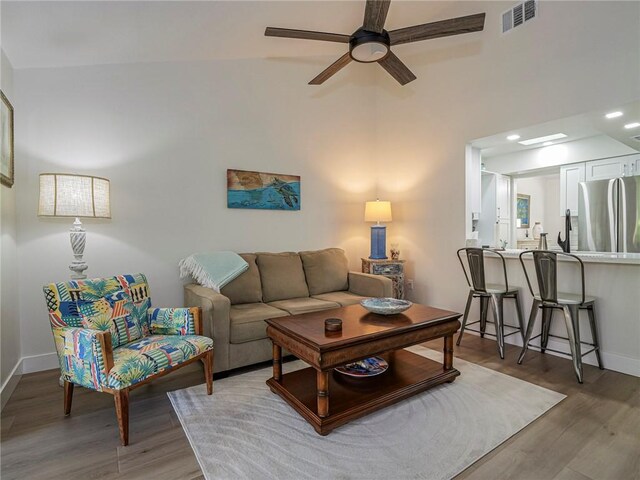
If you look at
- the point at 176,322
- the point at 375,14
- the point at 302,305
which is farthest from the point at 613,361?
the point at 176,322

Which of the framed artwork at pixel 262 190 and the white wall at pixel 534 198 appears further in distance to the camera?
Result: the white wall at pixel 534 198

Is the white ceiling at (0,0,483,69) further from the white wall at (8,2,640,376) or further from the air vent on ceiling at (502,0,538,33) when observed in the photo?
the air vent on ceiling at (502,0,538,33)

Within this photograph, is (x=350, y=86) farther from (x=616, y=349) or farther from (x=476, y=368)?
(x=616, y=349)

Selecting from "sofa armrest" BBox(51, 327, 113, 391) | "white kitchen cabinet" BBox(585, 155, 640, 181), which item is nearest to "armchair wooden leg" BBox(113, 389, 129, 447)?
"sofa armrest" BBox(51, 327, 113, 391)

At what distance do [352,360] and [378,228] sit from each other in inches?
99.5

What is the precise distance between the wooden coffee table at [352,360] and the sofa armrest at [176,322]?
1.77ft

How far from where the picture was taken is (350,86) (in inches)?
175

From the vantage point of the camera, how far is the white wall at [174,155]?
8.83 feet

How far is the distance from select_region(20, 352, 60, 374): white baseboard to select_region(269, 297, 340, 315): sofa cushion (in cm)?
188

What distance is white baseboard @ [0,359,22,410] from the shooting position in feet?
6.97

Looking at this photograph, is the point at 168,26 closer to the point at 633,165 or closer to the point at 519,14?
the point at 519,14

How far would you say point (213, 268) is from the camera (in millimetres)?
3023

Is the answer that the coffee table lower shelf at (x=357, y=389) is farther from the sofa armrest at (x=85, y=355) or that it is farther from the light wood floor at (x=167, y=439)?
the sofa armrest at (x=85, y=355)

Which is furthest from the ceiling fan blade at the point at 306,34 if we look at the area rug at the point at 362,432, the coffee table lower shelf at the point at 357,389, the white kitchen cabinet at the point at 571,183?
the white kitchen cabinet at the point at 571,183
